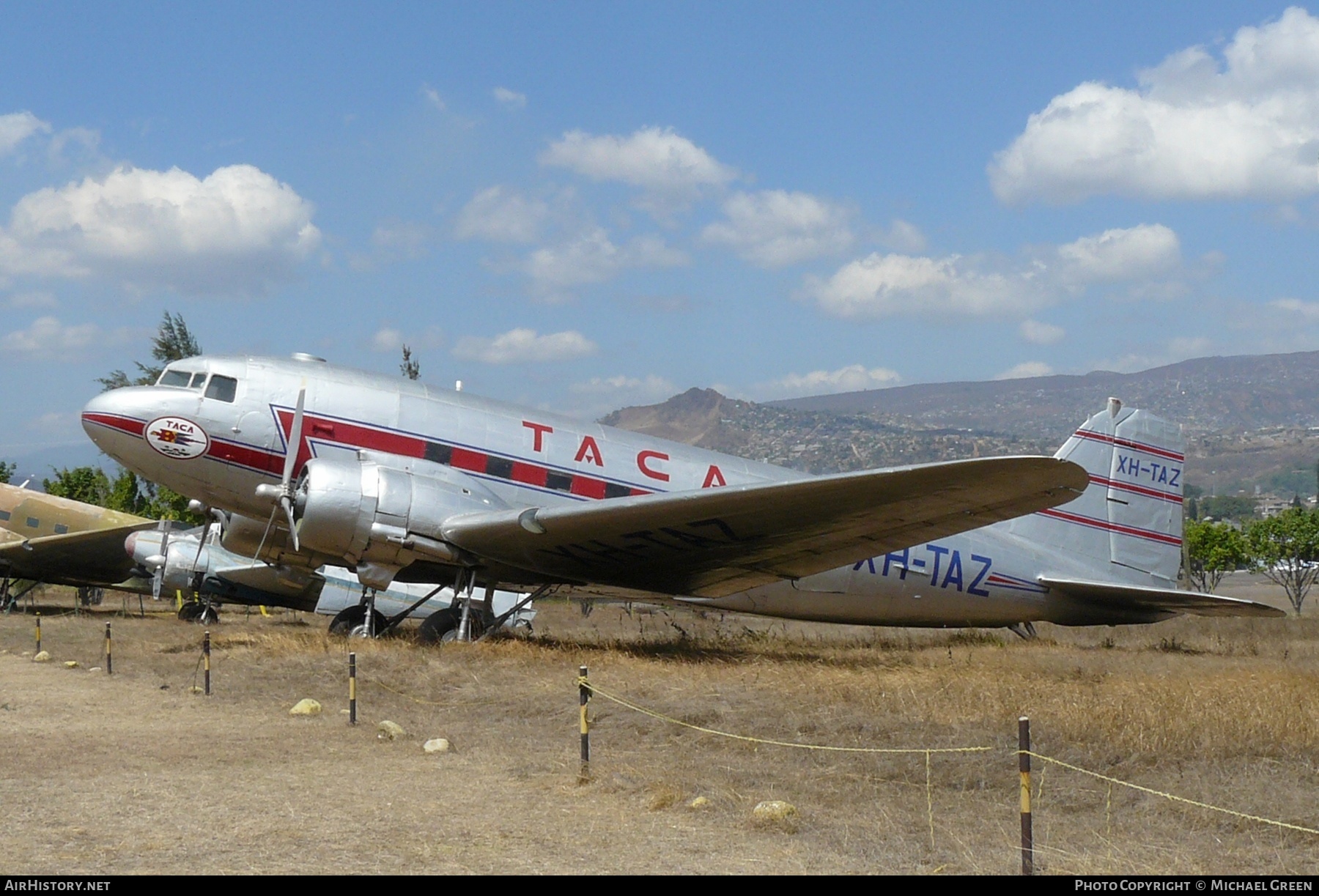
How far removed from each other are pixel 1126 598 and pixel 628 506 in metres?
9.25

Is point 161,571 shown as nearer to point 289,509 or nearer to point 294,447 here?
point 294,447

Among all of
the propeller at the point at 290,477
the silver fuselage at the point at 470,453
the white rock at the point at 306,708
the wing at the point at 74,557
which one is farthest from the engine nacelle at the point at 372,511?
the wing at the point at 74,557

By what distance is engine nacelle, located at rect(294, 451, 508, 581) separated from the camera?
14.5 m

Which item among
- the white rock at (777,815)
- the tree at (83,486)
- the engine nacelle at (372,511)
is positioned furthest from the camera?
the tree at (83,486)

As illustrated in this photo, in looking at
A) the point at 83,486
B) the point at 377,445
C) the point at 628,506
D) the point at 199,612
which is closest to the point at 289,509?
the point at 377,445

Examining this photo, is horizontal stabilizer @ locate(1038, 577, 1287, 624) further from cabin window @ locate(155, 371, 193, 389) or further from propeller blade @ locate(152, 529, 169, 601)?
propeller blade @ locate(152, 529, 169, 601)

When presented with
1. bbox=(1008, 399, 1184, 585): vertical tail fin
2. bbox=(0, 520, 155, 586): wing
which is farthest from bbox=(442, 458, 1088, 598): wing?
bbox=(0, 520, 155, 586): wing

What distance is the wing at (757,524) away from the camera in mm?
12344

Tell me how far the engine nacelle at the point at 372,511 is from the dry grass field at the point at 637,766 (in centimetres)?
131

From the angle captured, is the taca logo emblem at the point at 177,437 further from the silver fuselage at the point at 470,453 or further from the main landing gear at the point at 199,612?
the main landing gear at the point at 199,612

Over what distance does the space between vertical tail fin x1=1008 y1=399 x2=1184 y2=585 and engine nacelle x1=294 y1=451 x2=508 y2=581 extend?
952 centimetres

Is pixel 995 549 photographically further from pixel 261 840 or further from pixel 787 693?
pixel 261 840

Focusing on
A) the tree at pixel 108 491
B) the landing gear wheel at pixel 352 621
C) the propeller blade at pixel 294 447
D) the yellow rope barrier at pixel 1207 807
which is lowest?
the landing gear wheel at pixel 352 621
